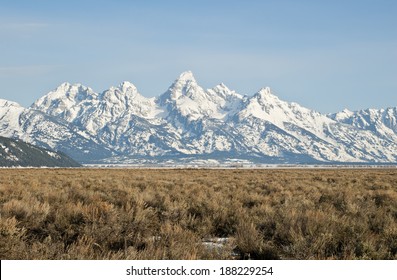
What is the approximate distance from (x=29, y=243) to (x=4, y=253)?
1.74 metres

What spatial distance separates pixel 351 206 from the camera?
13938mm

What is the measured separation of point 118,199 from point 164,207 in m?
1.79

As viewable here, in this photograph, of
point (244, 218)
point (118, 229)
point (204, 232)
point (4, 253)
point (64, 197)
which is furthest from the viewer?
point (64, 197)

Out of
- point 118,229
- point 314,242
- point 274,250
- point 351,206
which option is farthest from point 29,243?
point 351,206

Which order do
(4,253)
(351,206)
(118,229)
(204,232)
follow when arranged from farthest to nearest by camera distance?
→ (351,206) < (204,232) < (118,229) < (4,253)
